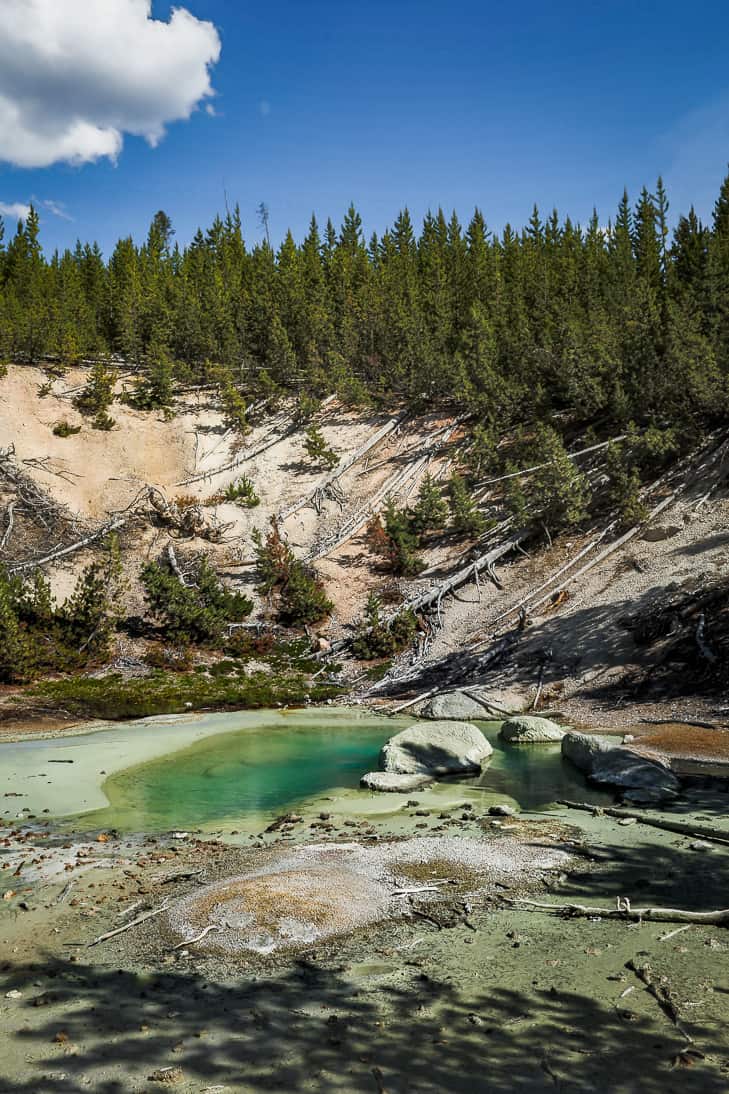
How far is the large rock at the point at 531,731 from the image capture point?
49.1 ft

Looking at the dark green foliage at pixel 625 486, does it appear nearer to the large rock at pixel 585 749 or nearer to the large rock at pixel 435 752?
the large rock at pixel 585 749

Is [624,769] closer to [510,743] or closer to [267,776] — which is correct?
[510,743]

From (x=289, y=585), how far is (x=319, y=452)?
10081 mm

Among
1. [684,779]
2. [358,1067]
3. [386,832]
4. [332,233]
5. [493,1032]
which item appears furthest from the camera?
[332,233]

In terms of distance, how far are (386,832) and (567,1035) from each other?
4.86m

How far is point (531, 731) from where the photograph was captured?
1502 centimetres

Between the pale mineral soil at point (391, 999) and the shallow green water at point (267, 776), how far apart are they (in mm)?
3184

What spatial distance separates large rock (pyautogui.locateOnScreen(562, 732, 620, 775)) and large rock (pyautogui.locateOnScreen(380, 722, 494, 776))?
4.63 feet

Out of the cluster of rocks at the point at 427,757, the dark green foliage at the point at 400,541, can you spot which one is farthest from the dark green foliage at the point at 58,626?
the cluster of rocks at the point at 427,757

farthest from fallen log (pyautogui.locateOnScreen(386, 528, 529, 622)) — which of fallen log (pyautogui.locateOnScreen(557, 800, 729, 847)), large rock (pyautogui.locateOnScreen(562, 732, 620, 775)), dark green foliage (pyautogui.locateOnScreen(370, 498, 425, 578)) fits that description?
fallen log (pyautogui.locateOnScreen(557, 800, 729, 847))

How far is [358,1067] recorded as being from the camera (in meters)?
4.64

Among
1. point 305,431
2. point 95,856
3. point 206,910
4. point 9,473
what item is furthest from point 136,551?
point 206,910

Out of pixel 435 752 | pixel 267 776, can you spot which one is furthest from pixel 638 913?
pixel 267 776

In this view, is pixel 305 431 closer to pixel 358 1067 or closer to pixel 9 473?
pixel 9 473
